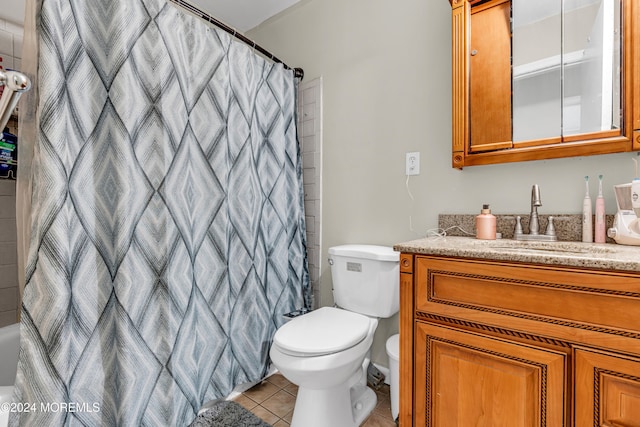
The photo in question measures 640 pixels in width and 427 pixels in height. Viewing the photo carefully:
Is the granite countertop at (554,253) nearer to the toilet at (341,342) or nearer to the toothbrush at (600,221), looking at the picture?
the toothbrush at (600,221)

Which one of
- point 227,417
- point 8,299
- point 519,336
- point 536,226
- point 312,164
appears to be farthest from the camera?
point 312,164

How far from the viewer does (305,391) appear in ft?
4.31

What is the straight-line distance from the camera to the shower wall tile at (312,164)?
204cm

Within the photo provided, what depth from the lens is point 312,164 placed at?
2.09m

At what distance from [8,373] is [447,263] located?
1795mm

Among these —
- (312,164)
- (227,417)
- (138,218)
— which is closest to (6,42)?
(138,218)

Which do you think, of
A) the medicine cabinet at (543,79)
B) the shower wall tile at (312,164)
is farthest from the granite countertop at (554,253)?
the shower wall tile at (312,164)

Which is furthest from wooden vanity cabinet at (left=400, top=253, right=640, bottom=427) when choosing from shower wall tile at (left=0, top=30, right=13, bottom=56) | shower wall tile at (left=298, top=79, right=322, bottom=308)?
shower wall tile at (left=0, top=30, right=13, bottom=56)

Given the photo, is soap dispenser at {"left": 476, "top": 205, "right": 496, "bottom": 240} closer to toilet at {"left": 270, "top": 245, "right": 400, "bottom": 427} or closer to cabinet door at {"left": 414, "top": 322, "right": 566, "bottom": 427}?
toilet at {"left": 270, "top": 245, "right": 400, "bottom": 427}

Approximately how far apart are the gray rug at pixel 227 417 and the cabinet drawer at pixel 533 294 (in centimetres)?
100

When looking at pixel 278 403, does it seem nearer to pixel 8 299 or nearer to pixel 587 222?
pixel 8 299

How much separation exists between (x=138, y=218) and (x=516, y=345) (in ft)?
4.47

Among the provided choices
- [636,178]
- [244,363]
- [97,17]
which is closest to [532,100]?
[636,178]

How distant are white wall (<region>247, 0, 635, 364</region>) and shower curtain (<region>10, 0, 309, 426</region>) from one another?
51 cm
